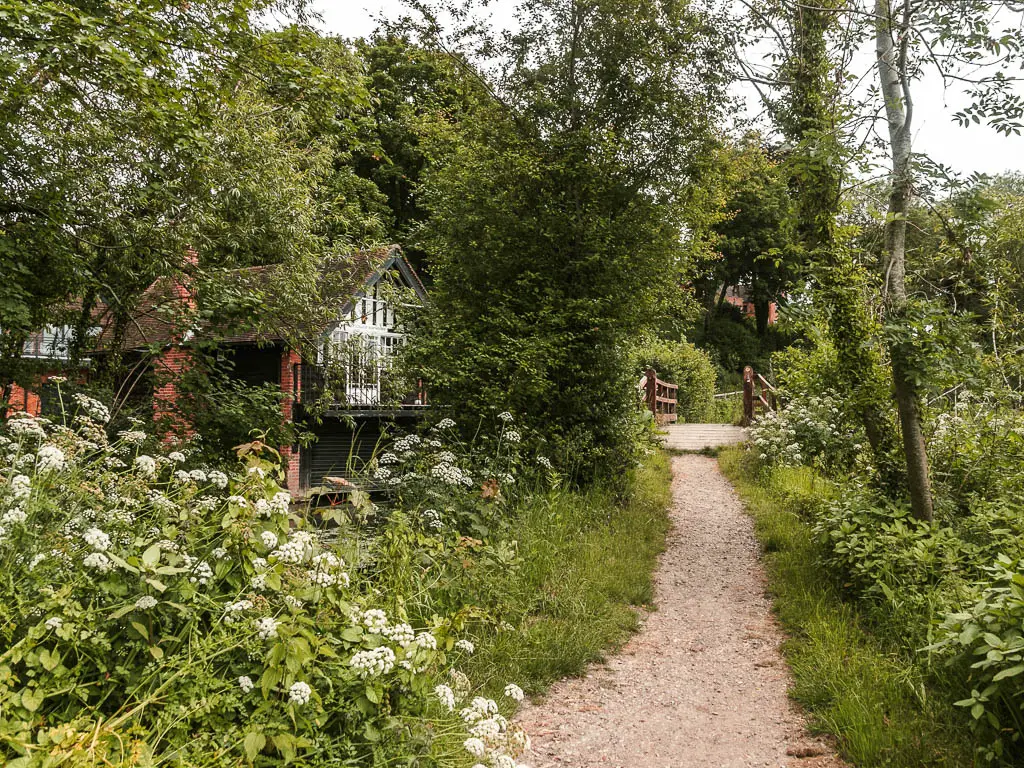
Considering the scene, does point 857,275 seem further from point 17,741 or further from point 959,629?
point 17,741

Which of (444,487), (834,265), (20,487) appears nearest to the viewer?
(20,487)

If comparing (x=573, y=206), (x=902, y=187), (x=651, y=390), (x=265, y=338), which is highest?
(x=573, y=206)

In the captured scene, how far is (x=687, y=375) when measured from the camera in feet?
76.9

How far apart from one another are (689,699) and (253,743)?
2.92 meters

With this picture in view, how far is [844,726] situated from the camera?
12.4ft

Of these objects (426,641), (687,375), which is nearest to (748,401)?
(687,375)

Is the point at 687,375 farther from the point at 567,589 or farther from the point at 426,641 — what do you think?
the point at 426,641

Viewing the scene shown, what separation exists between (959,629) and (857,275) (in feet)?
11.2

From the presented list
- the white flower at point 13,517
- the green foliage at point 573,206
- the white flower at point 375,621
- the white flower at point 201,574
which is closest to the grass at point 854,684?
the white flower at point 375,621

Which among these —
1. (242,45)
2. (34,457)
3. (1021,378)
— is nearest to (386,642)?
(34,457)

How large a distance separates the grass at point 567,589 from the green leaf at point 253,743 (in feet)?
5.96

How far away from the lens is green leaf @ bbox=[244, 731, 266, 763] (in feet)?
8.22

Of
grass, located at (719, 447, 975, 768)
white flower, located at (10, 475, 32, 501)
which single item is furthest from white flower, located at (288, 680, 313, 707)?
grass, located at (719, 447, 975, 768)

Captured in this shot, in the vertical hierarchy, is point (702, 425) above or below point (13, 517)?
below
